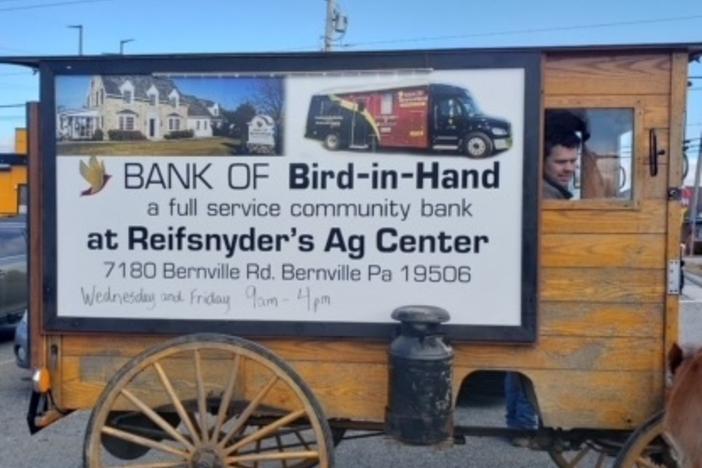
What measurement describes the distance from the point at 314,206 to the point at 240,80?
66 cm

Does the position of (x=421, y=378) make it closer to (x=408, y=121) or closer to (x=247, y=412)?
(x=247, y=412)

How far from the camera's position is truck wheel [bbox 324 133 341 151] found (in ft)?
12.4

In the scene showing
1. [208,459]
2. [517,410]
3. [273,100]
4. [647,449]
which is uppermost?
[273,100]

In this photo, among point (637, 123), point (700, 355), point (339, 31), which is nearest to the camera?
point (700, 355)

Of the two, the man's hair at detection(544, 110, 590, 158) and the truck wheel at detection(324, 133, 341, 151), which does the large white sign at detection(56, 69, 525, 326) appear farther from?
the man's hair at detection(544, 110, 590, 158)

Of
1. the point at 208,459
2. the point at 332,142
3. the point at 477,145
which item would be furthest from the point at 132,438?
the point at 477,145

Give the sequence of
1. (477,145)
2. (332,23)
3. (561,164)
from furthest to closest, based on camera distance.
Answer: (332,23) → (561,164) → (477,145)

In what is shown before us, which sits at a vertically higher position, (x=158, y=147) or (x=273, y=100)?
(x=273, y=100)

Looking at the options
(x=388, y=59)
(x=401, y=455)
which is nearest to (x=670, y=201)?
(x=388, y=59)

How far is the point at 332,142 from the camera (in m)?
3.79

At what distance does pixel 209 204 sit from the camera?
3.85m

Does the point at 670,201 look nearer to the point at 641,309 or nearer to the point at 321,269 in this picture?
the point at 641,309

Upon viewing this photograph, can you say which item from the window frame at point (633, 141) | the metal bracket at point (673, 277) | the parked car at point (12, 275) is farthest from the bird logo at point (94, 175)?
the parked car at point (12, 275)

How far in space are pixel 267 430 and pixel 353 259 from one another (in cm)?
86
